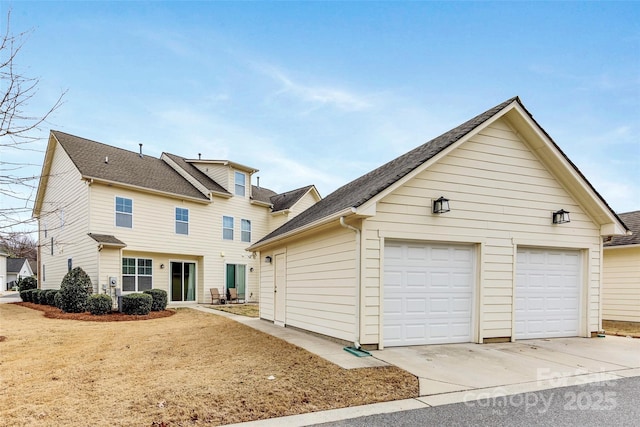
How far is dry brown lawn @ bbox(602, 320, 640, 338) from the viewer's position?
10396 millimetres

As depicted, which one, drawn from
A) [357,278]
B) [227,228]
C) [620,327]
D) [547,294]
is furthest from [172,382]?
[227,228]

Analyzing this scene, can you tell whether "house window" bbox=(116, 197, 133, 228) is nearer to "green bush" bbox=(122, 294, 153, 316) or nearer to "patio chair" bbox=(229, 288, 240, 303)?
"green bush" bbox=(122, 294, 153, 316)

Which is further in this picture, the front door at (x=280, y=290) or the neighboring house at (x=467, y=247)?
the front door at (x=280, y=290)

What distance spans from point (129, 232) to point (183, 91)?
21.2 ft

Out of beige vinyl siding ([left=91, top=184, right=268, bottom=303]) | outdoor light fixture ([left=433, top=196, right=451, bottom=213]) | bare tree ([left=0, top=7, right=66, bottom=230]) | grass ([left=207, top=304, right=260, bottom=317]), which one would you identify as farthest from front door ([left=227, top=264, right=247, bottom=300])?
bare tree ([left=0, top=7, right=66, bottom=230])

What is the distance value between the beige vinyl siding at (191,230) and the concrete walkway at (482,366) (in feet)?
35.0

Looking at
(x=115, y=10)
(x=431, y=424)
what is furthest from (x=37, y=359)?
(x=115, y=10)

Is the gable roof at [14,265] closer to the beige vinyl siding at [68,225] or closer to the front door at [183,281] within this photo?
the beige vinyl siding at [68,225]

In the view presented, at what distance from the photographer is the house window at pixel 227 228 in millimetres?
19469

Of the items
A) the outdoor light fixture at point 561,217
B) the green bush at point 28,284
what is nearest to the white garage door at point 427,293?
the outdoor light fixture at point 561,217

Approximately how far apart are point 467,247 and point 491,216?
90 cm

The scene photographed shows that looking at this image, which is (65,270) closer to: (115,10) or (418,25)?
(115,10)

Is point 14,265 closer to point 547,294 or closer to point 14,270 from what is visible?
point 14,270

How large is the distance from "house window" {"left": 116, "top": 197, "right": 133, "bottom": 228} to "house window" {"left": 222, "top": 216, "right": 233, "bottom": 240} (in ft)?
15.5
